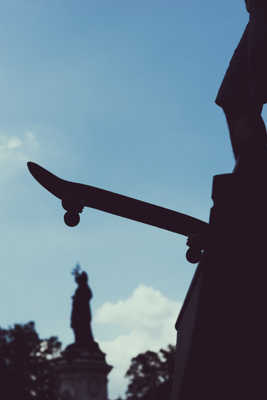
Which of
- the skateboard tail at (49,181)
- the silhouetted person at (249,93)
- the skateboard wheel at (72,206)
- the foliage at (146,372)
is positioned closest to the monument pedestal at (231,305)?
the silhouetted person at (249,93)

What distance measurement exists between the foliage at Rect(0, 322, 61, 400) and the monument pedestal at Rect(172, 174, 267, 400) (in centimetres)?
3761

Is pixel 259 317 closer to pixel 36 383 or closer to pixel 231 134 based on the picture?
pixel 231 134

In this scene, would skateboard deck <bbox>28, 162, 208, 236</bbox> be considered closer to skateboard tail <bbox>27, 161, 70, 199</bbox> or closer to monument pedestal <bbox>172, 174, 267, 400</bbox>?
skateboard tail <bbox>27, 161, 70, 199</bbox>

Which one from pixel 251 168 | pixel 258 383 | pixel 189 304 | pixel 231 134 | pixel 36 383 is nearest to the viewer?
pixel 258 383

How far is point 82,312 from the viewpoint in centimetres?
2983

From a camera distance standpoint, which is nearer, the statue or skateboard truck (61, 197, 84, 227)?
skateboard truck (61, 197, 84, 227)

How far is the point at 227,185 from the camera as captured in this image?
8.63 ft

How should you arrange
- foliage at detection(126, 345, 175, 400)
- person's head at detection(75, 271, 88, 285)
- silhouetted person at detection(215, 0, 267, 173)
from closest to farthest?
silhouetted person at detection(215, 0, 267, 173) < person's head at detection(75, 271, 88, 285) < foliage at detection(126, 345, 175, 400)

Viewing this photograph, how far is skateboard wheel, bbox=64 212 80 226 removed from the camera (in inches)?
116

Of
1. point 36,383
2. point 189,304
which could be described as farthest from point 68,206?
point 36,383

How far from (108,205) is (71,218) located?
23 cm

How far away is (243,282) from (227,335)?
26 cm

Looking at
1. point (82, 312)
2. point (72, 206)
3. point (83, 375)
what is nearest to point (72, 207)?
point (72, 206)

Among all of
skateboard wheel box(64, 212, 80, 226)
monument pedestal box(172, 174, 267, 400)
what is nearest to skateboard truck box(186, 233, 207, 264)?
monument pedestal box(172, 174, 267, 400)
